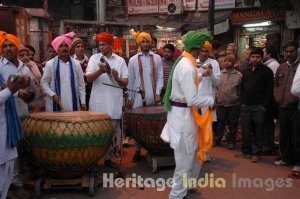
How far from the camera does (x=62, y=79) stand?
19.8 feet

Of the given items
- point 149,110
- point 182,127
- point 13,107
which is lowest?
point 149,110

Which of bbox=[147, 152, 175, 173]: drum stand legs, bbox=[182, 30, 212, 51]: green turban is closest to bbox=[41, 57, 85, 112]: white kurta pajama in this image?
bbox=[147, 152, 175, 173]: drum stand legs

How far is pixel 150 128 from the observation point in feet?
20.6

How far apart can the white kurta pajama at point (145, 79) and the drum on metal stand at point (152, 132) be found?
55 centimetres

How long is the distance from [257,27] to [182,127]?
12.0 m

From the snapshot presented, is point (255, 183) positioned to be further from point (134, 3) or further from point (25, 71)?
point (134, 3)

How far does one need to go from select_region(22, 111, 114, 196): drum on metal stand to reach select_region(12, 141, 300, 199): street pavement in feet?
0.89

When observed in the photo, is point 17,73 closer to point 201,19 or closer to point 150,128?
point 150,128

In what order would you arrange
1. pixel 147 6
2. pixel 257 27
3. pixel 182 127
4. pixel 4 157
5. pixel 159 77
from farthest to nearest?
pixel 147 6, pixel 257 27, pixel 159 77, pixel 182 127, pixel 4 157

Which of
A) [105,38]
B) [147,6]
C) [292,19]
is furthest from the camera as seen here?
[147,6]

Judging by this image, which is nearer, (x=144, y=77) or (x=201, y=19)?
(x=144, y=77)

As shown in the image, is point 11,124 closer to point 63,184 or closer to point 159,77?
point 63,184

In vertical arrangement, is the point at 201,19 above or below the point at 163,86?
above

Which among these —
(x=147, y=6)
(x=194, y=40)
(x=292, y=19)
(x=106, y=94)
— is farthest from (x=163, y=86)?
(x=147, y=6)
